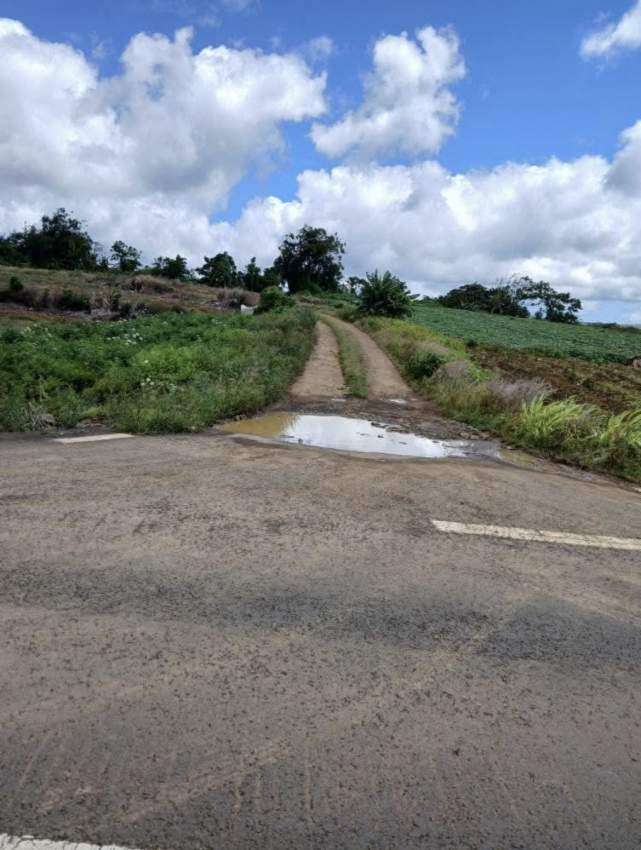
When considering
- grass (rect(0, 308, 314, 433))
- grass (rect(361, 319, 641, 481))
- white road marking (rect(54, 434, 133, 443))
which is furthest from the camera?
grass (rect(361, 319, 641, 481))

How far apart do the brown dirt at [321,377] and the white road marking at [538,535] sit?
29.2 ft

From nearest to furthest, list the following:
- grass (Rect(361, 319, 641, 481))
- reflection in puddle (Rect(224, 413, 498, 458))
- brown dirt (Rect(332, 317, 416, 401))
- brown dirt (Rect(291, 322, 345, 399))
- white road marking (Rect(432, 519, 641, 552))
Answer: white road marking (Rect(432, 519, 641, 552))
grass (Rect(361, 319, 641, 481))
reflection in puddle (Rect(224, 413, 498, 458))
brown dirt (Rect(291, 322, 345, 399))
brown dirt (Rect(332, 317, 416, 401))

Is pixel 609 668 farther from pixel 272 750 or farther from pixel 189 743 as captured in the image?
pixel 189 743

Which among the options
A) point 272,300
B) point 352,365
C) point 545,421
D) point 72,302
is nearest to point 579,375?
point 352,365

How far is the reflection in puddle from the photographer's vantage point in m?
9.28

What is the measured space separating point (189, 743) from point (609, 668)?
2.27 meters

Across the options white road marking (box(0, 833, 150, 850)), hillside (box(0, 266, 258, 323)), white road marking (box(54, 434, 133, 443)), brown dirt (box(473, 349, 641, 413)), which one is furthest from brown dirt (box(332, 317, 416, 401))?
hillside (box(0, 266, 258, 323))

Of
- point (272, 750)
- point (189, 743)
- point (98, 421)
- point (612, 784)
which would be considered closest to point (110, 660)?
point (189, 743)

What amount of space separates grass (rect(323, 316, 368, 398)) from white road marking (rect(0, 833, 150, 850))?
12922 mm

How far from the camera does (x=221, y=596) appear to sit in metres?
3.59

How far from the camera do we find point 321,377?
17375mm

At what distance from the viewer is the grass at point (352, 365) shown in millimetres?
15426

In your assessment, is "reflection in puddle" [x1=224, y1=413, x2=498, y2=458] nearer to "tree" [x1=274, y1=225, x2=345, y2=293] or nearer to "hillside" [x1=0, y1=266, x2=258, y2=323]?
"hillside" [x1=0, y1=266, x2=258, y2=323]

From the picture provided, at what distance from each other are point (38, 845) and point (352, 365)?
18348 mm
